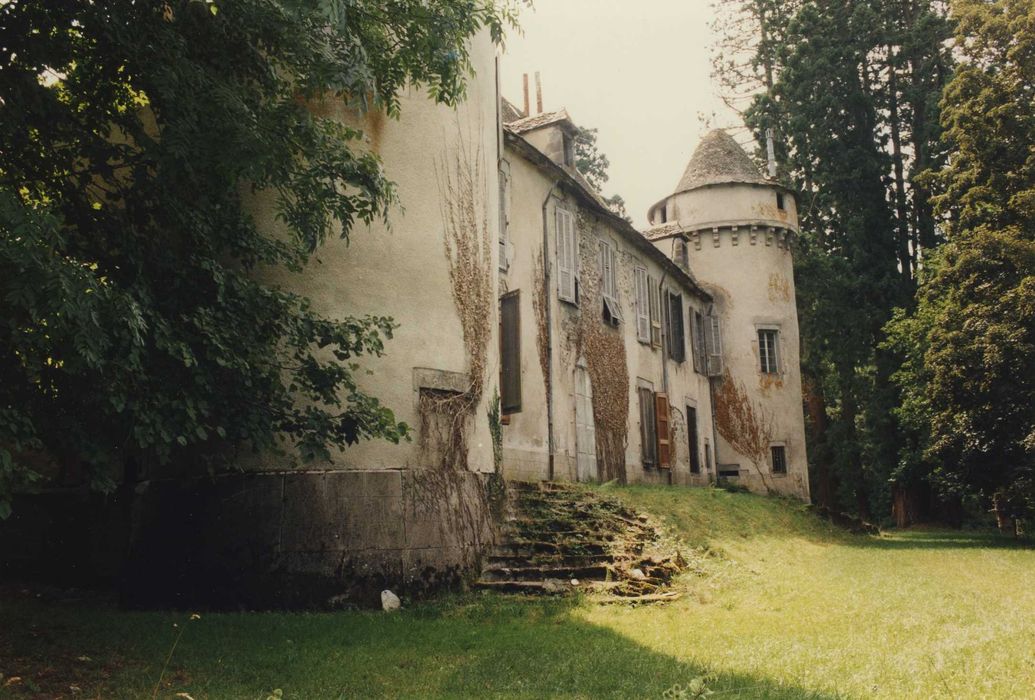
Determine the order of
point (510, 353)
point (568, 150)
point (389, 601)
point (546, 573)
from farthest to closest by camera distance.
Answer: point (568, 150)
point (510, 353)
point (546, 573)
point (389, 601)

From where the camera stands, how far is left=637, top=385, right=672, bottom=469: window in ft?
73.1

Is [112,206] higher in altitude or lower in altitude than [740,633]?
higher

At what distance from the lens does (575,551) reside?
11984mm

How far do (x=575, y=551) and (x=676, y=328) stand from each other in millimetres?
14667

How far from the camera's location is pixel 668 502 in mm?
16562

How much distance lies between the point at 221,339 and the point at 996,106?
→ 19.0 meters

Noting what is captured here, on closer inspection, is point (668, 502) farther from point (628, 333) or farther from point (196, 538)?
point (196, 538)

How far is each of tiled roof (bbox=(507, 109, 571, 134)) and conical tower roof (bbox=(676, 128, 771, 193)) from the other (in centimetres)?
1000

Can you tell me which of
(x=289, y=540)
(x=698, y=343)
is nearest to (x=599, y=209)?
(x=698, y=343)

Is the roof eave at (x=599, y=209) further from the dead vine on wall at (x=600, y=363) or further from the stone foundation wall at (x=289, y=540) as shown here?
the stone foundation wall at (x=289, y=540)

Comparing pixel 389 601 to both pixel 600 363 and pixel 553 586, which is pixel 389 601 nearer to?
pixel 553 586

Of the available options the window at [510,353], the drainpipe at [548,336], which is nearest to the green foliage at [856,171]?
the drainpipe at [548,336]

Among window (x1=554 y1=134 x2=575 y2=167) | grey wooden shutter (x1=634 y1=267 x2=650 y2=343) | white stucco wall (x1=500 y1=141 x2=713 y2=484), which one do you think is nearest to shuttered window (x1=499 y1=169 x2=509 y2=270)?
white stucco wall (x1=500 y1=141 x2=713 y2=484)

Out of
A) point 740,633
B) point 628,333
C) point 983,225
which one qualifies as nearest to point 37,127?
point 740,633
